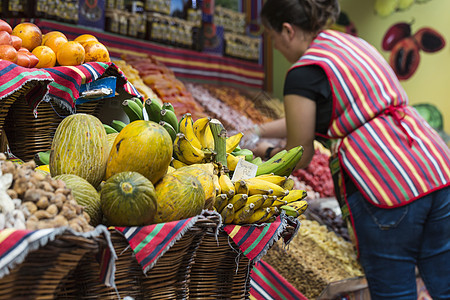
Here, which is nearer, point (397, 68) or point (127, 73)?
point (127, 73)

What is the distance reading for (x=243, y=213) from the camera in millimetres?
1153

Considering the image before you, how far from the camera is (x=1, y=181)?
0.83 metres

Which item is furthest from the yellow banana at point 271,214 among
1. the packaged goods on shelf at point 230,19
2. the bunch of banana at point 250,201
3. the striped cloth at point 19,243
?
the packaged goods on shelf at point 230,19

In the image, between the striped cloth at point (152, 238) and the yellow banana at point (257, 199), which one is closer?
the striped cloth at point (152, 238)

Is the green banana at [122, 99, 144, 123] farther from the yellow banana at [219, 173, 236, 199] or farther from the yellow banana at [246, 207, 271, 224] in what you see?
the yellow banana at [246, 207, 271, 224]

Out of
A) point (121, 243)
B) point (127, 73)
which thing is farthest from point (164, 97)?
point (121, 243)

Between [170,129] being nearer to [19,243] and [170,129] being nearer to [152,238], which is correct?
[152,238]

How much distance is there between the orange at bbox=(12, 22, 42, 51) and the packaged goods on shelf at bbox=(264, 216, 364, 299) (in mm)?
1353

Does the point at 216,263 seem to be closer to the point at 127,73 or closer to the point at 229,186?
the point at 229,186

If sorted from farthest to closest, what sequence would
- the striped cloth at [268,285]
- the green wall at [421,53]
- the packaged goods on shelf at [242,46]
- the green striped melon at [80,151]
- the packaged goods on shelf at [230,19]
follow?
the green wall at [421,53] → the packaged goods on shelf at [230,19] → the packaged goods on shelf at [242,46] → the striped cloth at [268,285] → the green striped melon at [80,151]

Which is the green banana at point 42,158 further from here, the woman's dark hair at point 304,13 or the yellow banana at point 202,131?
the woman's dark hair at point 304,13

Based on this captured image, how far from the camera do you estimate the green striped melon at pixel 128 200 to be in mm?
948

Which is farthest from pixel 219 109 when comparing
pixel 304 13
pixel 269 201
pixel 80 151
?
pixel 80 151

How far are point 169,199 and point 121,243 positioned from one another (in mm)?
139
